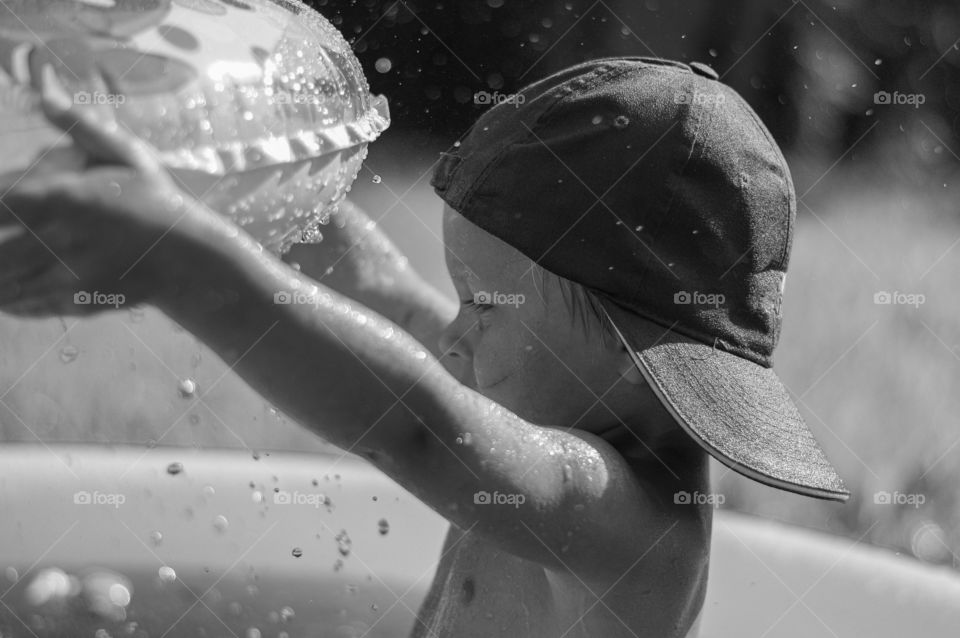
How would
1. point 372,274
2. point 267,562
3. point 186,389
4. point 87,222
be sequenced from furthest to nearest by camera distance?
point 267,562 → point 372,274 → point 186,389 → point 87,222

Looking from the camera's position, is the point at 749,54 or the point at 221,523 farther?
the point at 749,54

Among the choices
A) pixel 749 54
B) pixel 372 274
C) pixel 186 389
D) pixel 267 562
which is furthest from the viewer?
pixel 749 54

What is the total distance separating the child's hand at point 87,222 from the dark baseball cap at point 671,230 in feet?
1.44

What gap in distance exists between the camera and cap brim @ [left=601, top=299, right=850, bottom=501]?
914mm

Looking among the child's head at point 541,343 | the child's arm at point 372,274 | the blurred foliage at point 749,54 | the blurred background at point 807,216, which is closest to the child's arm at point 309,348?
the child's head at point 541,343

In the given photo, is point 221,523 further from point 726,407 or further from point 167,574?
point 726,407

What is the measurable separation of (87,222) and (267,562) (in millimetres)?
1315

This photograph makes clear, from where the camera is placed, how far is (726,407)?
0.94m

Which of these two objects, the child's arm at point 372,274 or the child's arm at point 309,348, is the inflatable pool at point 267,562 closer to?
the child's arm at point 372,274

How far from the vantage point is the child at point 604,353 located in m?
0.81

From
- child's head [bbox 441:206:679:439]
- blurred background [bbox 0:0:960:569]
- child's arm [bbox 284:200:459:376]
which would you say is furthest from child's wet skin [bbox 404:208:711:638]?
blurred background [bbox 0:0:960:569]

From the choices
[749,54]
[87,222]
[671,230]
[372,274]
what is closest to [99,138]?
[87,222]

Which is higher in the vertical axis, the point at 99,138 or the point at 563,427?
the point at 99,138

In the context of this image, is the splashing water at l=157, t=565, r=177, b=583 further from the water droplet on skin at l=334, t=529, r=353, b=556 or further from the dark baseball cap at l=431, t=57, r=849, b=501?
the dark baseball cap at l=431, t=57, r=849, b=501
